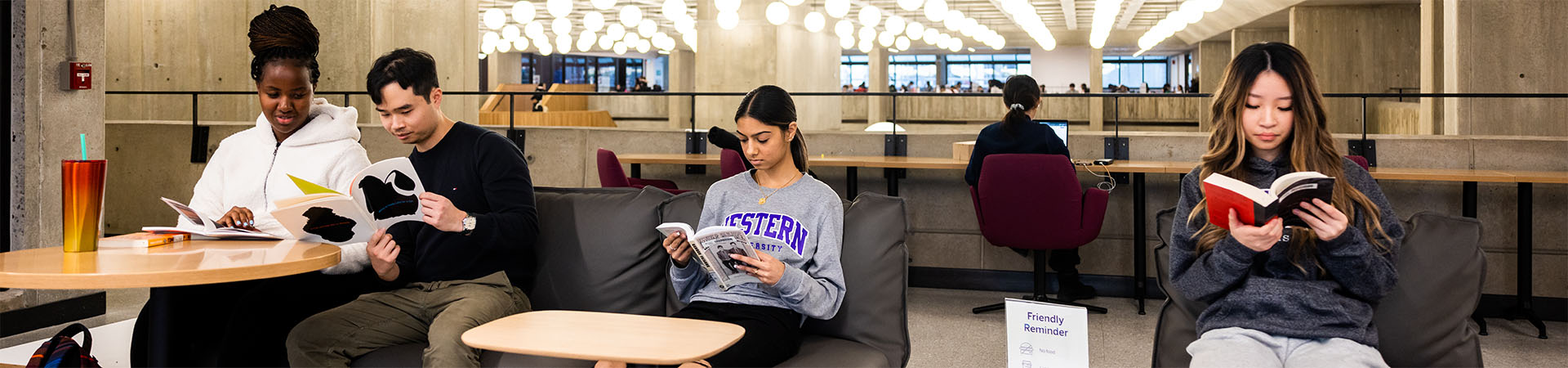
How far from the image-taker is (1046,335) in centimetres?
225

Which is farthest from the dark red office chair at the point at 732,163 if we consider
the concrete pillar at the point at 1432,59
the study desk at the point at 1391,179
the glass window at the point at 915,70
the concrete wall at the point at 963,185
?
the glass window at the point at 915,70

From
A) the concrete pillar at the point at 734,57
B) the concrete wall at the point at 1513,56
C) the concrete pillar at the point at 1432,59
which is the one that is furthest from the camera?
the concrete pillar at the point at 734,57

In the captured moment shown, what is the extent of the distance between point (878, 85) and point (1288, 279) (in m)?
18.6

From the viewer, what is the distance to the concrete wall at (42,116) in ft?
13.5

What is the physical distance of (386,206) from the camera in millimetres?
2156

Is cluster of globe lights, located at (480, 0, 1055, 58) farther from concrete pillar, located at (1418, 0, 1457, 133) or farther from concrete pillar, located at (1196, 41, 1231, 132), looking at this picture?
concrete pillar, located at (1196, 41, 1231, 132)

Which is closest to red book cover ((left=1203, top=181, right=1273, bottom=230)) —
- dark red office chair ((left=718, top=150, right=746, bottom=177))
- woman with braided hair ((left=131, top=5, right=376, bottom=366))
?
woman with braided hair ((left=131, top=5, right=376, bottom=366))

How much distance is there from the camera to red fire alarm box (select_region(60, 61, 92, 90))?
4289mm

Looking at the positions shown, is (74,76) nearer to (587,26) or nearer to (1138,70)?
(587,26)

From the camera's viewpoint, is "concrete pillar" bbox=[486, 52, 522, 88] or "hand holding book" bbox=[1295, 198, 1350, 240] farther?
"concrete pillar" bbox=[486, 52, 522, 88]

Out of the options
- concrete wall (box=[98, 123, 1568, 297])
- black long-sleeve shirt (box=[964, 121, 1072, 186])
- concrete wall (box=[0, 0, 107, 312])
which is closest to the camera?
concrete wall (box=[0, 0, 107, 312])

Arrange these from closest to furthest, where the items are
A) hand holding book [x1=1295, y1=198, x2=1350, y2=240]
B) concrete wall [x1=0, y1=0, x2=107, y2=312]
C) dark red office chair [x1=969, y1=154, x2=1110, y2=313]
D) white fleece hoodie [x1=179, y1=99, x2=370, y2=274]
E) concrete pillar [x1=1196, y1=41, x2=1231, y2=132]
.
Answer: hand holding book [x1=1295, y1=198, x2=1350, y2=240] < white fleece hoodie [x1=179, y1=99, x2=370, y2=274] < concrete wall [x1=0, y1=0, x2=107, y2=312] < dark red office chair [x1=969, y1=154, x2=1110, y2=313] < concrete pillar [x1=1196, y1=41, x2=1231, y2=132]

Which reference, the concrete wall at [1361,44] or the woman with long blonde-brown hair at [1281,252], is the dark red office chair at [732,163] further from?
the concrete wall at [1361,44]

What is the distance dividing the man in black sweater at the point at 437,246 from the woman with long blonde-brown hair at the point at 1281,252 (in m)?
1.50
